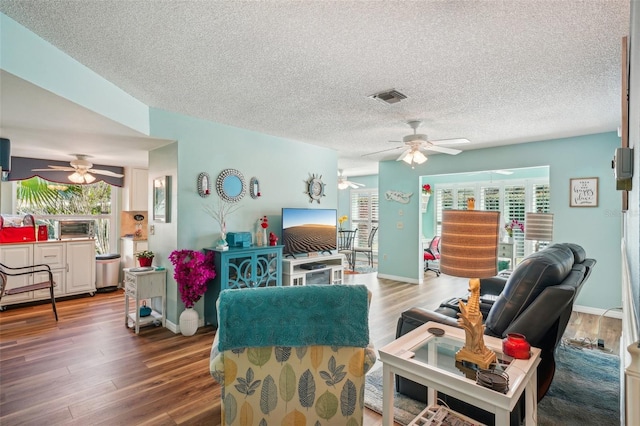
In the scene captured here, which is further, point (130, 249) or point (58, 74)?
point (130, 249)

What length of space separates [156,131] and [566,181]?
5351 mm

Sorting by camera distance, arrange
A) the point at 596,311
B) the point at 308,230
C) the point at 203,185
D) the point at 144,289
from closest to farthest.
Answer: the point at 144,289, the point at 203,185, the point at 596,311, the point at 308,230

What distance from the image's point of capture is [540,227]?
4051 mm

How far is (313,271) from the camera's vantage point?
4.53 m

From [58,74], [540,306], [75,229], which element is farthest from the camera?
[75,229]

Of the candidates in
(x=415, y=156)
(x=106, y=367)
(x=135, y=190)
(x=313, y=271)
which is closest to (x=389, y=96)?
(x=415, y=156)

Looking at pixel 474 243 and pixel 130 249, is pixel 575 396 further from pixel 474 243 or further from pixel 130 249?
pixel 130 249

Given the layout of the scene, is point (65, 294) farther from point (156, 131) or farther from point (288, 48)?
point (288, 48)

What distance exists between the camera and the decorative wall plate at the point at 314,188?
495cm

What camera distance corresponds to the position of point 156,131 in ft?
11.0

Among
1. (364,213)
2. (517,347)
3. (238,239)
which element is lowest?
(517,347)

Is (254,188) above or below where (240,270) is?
above

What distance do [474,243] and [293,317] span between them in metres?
0.98

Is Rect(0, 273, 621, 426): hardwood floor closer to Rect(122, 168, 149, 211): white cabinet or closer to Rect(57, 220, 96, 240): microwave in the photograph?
Rect(57, 220, 96, 240): microwave
